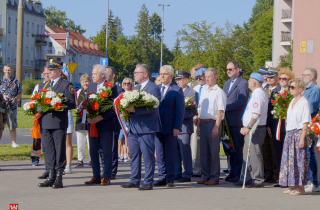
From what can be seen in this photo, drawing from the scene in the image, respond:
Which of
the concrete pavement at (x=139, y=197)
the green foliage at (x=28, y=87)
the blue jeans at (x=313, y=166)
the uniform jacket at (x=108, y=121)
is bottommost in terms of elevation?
the concrete pavement at (x=139, y=197)

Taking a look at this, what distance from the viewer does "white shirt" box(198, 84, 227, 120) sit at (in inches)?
361

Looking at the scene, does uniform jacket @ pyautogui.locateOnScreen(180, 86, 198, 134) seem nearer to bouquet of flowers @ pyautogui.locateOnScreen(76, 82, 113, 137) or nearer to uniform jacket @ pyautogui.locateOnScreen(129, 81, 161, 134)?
uniform jacket @ pyautogui.locateOnScreen(129, 81, 161, 134)

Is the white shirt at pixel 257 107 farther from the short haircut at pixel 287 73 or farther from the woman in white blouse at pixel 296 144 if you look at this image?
the short haircut at pixel 287 73

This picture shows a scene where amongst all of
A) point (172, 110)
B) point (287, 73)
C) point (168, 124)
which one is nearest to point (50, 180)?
point (168, 124)

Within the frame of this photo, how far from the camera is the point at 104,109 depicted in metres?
8.73

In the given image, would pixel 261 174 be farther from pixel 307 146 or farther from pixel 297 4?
pixel 297 4

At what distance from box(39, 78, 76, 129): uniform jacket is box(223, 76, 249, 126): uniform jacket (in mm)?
3139

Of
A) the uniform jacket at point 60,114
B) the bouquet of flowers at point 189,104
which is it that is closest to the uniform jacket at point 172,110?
the bouquet of flowers at point 189,104

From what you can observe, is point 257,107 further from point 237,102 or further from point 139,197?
point 139,197

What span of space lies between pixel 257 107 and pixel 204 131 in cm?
119

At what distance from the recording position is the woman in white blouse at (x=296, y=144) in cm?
823

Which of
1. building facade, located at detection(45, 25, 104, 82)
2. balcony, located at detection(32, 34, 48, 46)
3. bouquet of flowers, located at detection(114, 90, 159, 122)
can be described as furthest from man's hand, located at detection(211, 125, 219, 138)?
building facade, located at detection(45, 25, 104, 82)

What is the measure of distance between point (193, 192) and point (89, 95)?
103 inches

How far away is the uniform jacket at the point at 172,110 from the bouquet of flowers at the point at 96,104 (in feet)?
3.33
